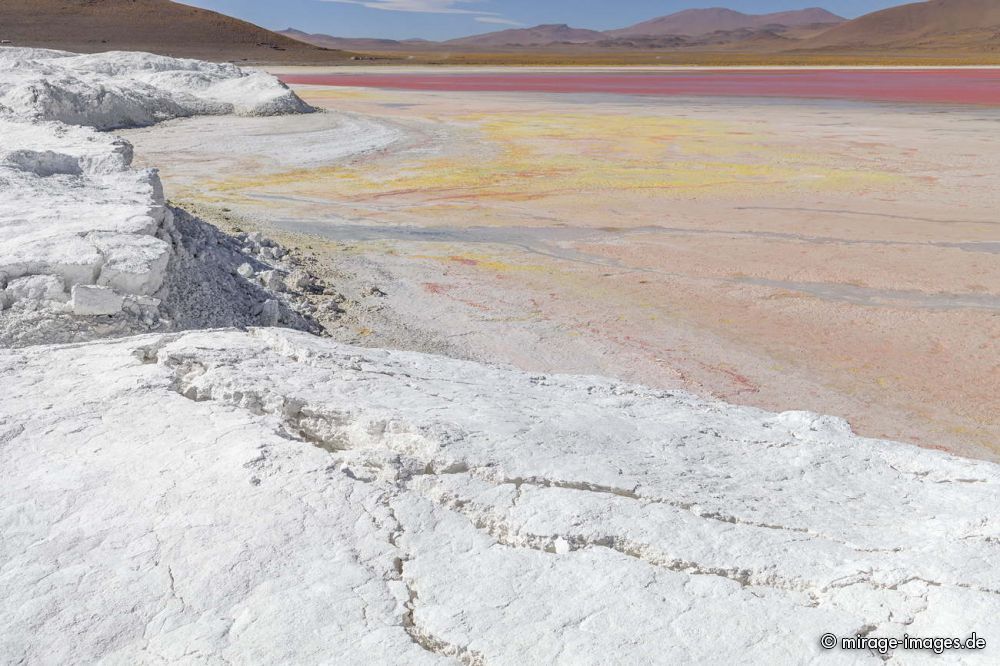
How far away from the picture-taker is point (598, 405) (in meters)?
3.28

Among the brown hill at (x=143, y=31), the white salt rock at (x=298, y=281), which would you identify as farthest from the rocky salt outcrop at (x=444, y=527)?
the brown hill at (x=143, y=31)

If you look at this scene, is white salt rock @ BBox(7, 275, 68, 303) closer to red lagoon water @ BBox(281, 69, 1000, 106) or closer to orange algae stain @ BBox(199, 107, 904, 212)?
orange algae stain @ BBox(199, 107, 904, 212)

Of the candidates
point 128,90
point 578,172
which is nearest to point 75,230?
point 578,172

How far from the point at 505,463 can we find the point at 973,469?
162cm

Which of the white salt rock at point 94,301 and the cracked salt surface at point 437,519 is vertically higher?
the white salt rock at point 94,301

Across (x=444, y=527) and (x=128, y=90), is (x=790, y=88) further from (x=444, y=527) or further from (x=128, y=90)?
(x=444, y=527)

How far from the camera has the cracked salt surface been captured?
188cm

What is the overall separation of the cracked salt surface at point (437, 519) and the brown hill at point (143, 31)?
214ft

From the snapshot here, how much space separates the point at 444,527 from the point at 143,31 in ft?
271

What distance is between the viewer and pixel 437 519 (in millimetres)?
2289

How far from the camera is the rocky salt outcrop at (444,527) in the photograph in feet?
6.14

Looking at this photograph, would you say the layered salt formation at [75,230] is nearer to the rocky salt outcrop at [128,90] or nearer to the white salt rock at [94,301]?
the white salt rock at [94,301]

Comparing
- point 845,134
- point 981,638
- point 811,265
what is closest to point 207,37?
point 845,134

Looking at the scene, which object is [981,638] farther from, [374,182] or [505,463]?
[374,182]
